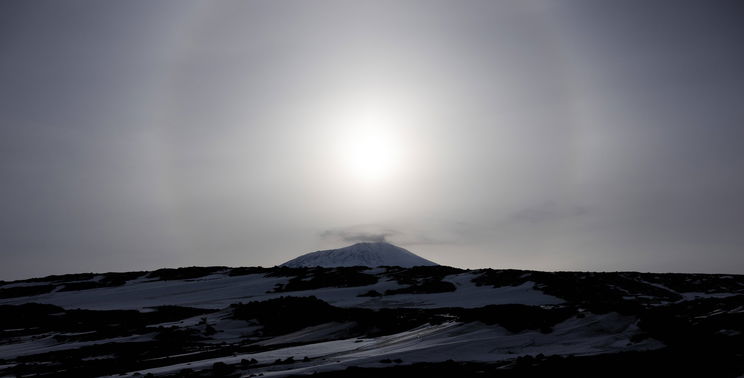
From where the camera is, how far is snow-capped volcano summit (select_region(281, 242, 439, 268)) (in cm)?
15250

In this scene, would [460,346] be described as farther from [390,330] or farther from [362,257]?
[362,257]

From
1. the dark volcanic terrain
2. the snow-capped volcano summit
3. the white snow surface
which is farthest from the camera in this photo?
the snow-capped volcano summit

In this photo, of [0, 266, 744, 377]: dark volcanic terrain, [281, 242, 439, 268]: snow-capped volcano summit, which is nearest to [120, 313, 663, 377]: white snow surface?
[0, 266, 744, 377]: dark volcanic terrain

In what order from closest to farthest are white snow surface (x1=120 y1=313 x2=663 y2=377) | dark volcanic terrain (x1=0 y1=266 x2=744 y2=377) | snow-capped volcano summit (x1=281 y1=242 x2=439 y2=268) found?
dark volcanic terrain (x1=0 y1=266 x2=744 y2=377) → white snow surface (x1=120 y1=313 x2=663 y2=377) → snow-capped volcano summit (x1=281 y1=242 x2=439 y2=268)

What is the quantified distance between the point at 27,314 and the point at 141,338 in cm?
2479

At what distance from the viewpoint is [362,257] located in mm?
160750

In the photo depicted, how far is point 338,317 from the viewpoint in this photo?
34906 millimetres

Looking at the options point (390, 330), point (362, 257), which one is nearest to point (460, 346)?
point (390, 330)

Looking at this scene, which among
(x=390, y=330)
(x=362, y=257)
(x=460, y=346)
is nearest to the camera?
(x=460, y=346)

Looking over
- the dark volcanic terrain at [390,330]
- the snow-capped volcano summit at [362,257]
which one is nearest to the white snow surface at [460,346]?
the dark volcanic terrain at [390,330]

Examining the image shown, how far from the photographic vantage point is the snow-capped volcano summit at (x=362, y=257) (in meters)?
152

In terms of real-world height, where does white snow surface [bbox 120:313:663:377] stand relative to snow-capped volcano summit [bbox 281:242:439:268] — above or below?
below

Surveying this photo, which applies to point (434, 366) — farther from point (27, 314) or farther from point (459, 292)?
point (27, 314)

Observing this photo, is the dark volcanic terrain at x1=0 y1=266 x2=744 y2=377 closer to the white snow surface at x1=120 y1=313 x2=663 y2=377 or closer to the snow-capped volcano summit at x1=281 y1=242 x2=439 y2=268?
the white snow surface at x1=120 y1=313 x2=663 y2=377
